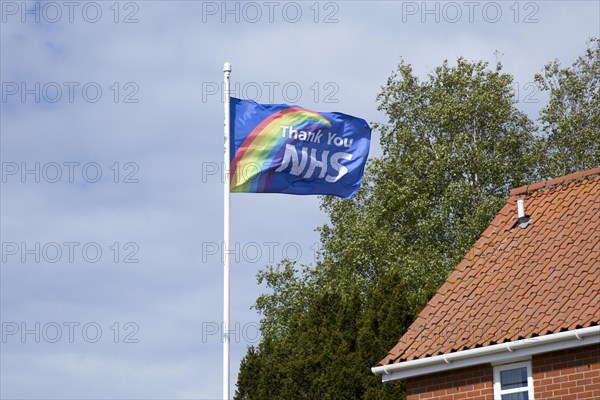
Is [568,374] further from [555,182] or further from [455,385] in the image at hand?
[555,182]

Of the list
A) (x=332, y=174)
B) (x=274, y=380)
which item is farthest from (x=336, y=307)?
(x=332, y=174)

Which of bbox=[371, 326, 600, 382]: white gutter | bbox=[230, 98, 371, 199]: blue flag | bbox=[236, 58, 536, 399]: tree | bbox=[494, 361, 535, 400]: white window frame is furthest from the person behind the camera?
bbox=[236, 58, 536, 399]: tree

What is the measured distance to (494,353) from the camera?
1825 cm

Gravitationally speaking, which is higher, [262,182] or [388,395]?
[262,182]

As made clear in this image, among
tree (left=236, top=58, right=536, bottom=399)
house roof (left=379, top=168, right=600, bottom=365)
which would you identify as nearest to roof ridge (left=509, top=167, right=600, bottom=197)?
Result: house roof (left=379, top=168, right=600, bottom=365)

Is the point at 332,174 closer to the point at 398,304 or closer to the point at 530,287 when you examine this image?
the point at 530,287

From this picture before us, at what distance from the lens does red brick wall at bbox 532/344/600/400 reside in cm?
1716

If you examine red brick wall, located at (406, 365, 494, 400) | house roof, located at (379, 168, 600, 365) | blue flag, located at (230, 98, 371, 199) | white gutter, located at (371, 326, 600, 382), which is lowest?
red brick wall, located at (406, 365, 494, 400)

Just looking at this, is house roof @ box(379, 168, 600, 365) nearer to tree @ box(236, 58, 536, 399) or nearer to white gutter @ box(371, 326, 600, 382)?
white gutter @ box(371, 326, 600, 382)

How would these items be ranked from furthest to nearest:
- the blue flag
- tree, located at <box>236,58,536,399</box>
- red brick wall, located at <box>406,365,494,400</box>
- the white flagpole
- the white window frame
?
tree, located at <box>236,58,536,399</box>
red brick wall, located at <box>406,365,494,400</box>
the white window frame
the blue flag
the white flagpole

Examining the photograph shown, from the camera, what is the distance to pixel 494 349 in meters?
18.1

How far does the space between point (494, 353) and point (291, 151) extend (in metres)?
5.09

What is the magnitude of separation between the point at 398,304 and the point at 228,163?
33.0ft

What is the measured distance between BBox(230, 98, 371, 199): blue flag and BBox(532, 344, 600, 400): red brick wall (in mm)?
4501
